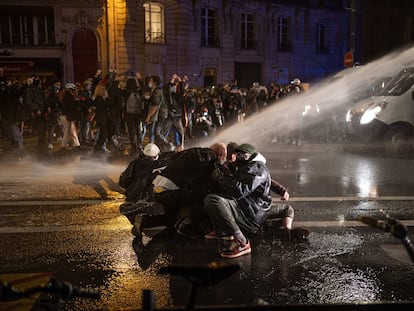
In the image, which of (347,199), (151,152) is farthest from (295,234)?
(347,199)

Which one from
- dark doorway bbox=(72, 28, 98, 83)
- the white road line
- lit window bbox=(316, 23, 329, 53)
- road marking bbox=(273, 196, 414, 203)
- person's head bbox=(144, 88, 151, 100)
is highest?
lit window bbox=(316, 23, 329, 53)

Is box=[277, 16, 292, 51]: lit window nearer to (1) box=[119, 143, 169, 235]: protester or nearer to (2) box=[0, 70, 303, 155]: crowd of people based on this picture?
(2) box=[0, 70, 303, 155]: crowd of people

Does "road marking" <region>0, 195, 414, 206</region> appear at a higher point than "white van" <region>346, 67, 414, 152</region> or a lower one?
lower

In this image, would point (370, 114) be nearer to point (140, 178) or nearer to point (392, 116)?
point (392, 116)

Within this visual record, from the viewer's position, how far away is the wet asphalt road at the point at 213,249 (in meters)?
4.59

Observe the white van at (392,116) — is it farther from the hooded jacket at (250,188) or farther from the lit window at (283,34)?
the lit window at (283,34)

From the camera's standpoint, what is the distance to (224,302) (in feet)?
14.3

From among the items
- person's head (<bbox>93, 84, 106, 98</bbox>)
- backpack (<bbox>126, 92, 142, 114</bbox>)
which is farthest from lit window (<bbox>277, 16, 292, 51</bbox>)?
person's head (<bbox>93, 84, 106, 98</bbox>)

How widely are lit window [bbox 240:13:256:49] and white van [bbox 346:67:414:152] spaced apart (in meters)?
22.6

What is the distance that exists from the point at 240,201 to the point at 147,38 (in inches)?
1080

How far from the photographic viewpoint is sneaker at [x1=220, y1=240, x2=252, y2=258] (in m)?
5.48

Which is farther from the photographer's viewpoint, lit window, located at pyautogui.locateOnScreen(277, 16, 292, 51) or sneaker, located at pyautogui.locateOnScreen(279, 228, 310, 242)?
lit window, located at pyautogui.locateOnScreen(277, 16, 292, 51)

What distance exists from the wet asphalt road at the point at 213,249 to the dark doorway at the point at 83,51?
2192 cm

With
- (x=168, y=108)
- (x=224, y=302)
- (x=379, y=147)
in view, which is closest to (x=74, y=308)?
(x=224, y=302)
